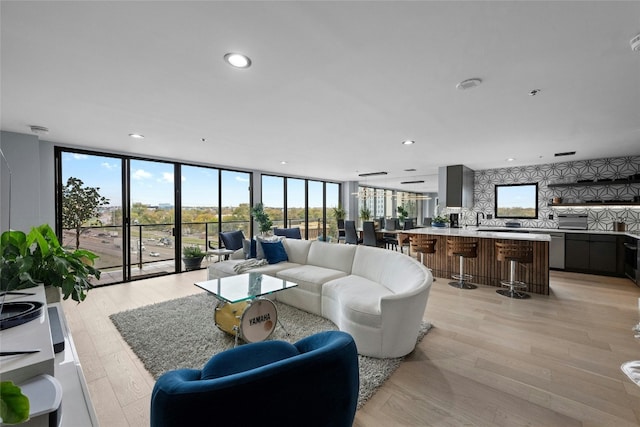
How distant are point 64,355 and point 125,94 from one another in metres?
2.23

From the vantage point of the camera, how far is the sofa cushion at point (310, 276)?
343 centimetres

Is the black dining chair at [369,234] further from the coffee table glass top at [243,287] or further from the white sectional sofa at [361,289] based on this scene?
the coffee table glass top at [243,287]

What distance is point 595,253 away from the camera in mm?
5441

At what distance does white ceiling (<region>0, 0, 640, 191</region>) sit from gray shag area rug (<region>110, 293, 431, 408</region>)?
2.37 m

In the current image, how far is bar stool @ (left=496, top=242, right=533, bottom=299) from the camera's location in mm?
4121

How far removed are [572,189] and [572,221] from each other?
742 mm

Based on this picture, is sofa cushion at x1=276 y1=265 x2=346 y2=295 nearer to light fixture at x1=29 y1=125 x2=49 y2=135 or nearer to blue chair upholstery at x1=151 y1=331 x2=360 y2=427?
blue chair upholstery at x1=151 y1=331 x2=360 y2=427

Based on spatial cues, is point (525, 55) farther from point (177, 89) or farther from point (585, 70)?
point (177, 89)

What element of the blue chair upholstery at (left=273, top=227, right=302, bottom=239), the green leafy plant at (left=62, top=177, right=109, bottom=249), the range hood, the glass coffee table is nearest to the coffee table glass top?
the glass coffee table

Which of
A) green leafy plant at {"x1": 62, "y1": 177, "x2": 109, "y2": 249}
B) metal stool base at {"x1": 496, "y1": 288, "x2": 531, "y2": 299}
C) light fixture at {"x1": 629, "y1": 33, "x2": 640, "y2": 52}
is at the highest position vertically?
light fixture at {"x1": 629, "y1": 33, "x2": 640, "y2": 52}

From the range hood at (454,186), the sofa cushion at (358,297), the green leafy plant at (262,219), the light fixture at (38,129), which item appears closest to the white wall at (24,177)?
the light fixture at (38,129)

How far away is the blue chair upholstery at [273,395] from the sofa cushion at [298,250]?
340 centimetres

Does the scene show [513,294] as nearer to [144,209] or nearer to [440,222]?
[440,222]

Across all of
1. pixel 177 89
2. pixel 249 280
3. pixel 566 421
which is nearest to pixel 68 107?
pixel 177 89
